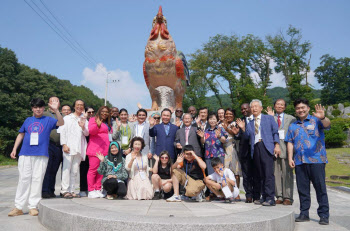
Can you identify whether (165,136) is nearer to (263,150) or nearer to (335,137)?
(263,150)

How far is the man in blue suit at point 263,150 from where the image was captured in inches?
177

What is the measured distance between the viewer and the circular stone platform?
3.04 meters

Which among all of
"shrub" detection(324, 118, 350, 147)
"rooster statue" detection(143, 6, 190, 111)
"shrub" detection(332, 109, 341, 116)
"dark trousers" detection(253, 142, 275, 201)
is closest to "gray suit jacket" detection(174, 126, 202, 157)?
"dark trousers" detection(253, 142, 275, 201)

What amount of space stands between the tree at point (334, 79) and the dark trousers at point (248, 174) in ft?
164

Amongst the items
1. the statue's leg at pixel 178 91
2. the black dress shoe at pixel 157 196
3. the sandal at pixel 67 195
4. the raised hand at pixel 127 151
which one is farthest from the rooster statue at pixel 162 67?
the sandal at pixel 67 195

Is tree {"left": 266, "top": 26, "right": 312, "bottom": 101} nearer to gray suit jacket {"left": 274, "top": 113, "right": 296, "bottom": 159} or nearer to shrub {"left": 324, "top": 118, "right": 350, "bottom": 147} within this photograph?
shrub {"left": 324, "top": 118, "right": 350, "bottom": 147}

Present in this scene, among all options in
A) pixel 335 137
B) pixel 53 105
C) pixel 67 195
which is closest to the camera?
pixel 53 105

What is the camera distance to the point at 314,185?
4105 millimetres

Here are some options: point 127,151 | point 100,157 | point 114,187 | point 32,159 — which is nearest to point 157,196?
point 114,187

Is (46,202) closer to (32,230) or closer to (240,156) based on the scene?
(32,230)

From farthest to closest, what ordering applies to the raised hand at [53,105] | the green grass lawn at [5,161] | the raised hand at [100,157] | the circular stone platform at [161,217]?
the green grass lawn at [5,161]
the raised hand at [100,157]
the raised hand at [53,105]
the circular stone platform at [161,217]

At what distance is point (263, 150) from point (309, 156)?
680 millimetres

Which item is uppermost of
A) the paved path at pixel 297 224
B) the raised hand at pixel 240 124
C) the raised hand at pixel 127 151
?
the raised hand at pixel 240 124

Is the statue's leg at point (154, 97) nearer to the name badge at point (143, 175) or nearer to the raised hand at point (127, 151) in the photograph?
the raised hand at point (127, 151)
